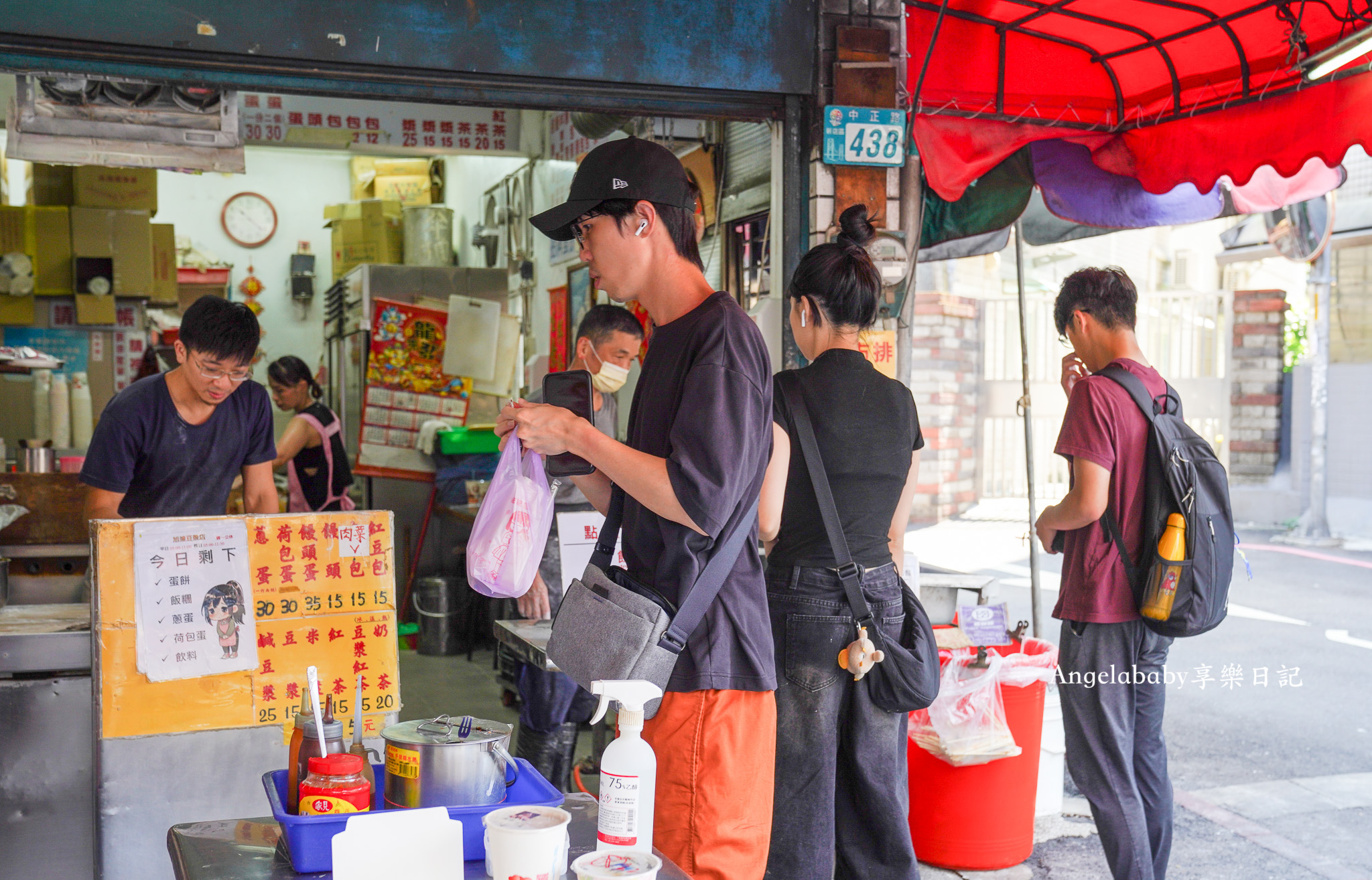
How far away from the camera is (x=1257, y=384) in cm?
1257

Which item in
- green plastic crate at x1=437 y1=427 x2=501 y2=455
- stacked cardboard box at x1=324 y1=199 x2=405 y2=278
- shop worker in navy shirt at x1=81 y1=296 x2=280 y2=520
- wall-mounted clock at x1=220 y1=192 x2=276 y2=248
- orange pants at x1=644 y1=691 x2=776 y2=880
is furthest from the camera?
wall-mounted clock at x1=220 y1=192 x2=276 y2=248

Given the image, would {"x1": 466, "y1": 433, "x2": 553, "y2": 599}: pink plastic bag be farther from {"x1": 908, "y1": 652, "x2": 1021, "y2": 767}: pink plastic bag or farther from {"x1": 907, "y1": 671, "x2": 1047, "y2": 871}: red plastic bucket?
{"x1": 907, "y1": 671, "x2": 1047, "y2": 871}: red plastic bucket

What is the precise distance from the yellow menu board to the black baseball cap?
124cm

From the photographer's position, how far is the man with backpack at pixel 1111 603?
310 cm

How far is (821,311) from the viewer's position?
2.64 meters

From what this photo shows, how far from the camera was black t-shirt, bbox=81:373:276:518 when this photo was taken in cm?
319

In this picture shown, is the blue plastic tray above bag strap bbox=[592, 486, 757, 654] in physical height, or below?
below

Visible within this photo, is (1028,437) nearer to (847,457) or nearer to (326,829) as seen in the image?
(847,457)

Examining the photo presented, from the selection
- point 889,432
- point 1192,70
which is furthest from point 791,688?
point 1192,70

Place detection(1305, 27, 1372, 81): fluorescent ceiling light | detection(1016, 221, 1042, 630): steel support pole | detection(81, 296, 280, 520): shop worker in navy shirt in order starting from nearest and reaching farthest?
detection(81, 296, 280, 520): shop worker in navy shirt < detection(1305, 27, 1372, 81): fluorescent ceiling light < detection(1016, 221, 1042, 630): steel support pole

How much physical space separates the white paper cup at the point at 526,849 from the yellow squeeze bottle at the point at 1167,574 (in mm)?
2186

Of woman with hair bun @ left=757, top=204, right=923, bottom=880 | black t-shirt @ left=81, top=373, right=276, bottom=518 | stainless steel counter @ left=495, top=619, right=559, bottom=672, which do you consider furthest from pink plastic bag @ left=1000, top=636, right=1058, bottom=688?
black t-shirt @ left=81, top=373, right=276, bottom=518

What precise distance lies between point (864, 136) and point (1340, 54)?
155 cm

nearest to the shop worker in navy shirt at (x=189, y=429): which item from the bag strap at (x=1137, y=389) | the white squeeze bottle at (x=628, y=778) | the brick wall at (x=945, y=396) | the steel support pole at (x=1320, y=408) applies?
the white squeeze bottle at (x=628, y=778)
